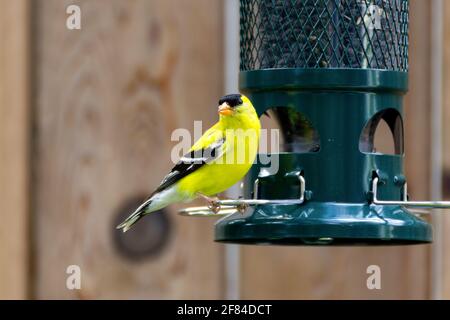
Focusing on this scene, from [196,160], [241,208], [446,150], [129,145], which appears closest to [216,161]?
[196,160]

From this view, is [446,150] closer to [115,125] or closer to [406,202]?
[406,202]

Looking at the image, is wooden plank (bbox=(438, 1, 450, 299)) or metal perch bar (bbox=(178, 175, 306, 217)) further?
wooden plank (bbox=(438, 1, 450, 299))

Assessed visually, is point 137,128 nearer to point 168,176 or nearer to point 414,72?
point 168,176

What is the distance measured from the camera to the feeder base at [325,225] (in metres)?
4.29

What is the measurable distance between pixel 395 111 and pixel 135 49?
0.99 metres

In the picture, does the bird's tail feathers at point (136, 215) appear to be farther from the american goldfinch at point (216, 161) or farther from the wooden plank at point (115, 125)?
the wooden plank at point (115, 125)

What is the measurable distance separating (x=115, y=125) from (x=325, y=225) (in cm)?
98

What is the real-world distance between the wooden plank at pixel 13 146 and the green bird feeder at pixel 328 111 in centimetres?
74

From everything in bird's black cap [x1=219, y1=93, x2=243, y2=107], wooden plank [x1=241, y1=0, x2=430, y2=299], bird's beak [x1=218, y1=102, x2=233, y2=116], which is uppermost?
bird's black cap [x1=219, y1=93, x2=243, y2=107]

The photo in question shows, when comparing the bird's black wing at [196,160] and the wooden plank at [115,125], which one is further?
the wooden plank at [115,125]

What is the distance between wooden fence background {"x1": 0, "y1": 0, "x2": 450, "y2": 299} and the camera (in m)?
4.79

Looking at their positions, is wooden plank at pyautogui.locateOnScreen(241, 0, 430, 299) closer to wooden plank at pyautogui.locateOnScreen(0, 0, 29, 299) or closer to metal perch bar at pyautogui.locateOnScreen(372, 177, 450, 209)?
metal perch bar at pyautogui.locateOnScreen(372, 177, 450, 209)

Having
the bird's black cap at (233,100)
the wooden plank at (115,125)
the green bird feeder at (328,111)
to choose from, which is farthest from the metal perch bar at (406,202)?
the wooden plank at (115,125)

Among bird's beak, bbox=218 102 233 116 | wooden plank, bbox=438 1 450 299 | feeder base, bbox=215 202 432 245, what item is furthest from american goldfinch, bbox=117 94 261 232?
wooden plank, bbox=438 1 450 299
